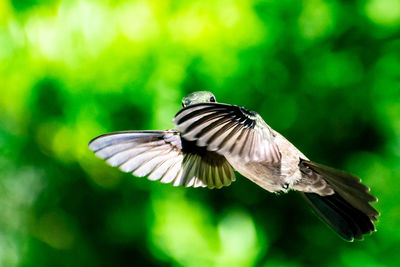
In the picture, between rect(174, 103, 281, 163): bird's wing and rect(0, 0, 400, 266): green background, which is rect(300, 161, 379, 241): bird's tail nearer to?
rect(174, 103, 281, 163): bird's wing

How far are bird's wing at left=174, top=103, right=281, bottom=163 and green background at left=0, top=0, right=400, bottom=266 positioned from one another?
0.78 metres

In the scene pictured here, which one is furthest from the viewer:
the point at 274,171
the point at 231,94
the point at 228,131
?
the point at 231,94

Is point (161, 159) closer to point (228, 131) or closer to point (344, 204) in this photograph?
point (228, 131)

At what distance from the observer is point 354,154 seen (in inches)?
61.7

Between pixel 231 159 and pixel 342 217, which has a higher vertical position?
pixel 231 159

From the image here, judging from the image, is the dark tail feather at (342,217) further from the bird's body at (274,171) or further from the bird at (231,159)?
the bird's body at (274,171)

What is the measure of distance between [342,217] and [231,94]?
0.70m

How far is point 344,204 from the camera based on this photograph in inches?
38.5

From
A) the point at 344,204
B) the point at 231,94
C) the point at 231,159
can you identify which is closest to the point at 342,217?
the point at 344,204

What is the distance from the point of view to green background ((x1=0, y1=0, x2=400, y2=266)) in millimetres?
1546

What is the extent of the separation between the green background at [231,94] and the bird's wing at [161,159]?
58 centimetres

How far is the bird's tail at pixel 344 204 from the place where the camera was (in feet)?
2.58

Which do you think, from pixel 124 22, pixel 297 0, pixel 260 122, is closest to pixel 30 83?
pixel 124 22

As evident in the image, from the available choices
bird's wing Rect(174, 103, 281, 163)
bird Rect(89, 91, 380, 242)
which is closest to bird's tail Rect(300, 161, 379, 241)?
bird Rect(89, 91, 380, 242)
